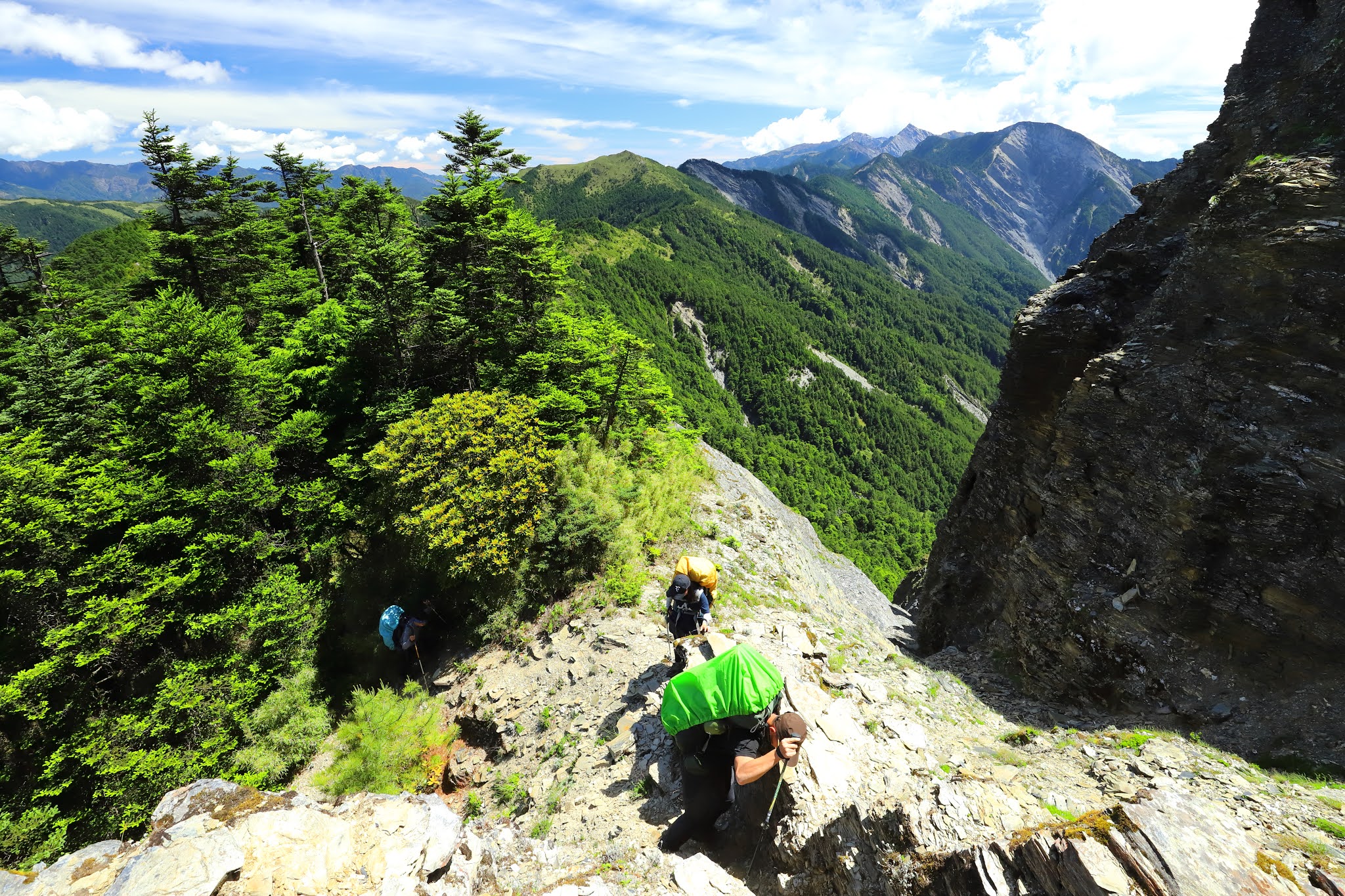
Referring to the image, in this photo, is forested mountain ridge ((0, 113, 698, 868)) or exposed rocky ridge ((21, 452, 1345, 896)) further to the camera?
forested mountain ridge ((0, 113, 698, 868))

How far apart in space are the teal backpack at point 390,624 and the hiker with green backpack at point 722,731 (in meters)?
10.5

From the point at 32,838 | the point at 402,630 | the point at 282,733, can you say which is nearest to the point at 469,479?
the point at 402,630

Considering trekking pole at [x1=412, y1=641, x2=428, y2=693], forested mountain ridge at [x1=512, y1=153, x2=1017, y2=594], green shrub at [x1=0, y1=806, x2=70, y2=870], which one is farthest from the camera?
forested mountain ridge at [x1=512, y1=153, x2=1017, y2=594]

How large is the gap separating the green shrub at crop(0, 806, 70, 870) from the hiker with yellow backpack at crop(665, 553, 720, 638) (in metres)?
15.5

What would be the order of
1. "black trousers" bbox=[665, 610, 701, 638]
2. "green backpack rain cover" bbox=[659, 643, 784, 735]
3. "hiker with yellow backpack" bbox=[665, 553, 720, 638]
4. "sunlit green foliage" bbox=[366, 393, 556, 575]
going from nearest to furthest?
"green backpack rain cover" bbox=[659, 643, 784, 735] → "hiker with yellow backpack" bbox=[665, 553, 720, 638] → "black trousers" bbox=[665, 610, 701, 638] → "sunlit green foliage" bbox=[366, 393, 556, 575]

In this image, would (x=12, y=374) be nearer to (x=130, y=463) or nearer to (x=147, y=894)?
(x=130, y=463)

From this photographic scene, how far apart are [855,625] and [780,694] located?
35.0ft

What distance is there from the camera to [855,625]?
59.9ft

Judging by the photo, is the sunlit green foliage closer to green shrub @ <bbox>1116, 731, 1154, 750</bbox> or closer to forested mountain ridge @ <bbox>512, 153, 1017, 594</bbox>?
green shrub @ <bbox>1116, 731, 1154, 750</bbox>

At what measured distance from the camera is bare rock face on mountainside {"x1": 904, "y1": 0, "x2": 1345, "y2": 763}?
1120 cm

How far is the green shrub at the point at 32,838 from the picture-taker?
38.8 ft

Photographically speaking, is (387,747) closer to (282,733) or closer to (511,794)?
(511,794)

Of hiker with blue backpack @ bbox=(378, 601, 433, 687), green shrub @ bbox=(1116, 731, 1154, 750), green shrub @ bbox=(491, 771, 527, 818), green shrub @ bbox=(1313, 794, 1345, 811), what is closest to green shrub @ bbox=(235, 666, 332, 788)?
hiker with blue backpack @ bbox=(378, 601, 433, 687)

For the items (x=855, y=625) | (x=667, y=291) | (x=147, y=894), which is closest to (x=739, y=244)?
(x=667, y=291)
